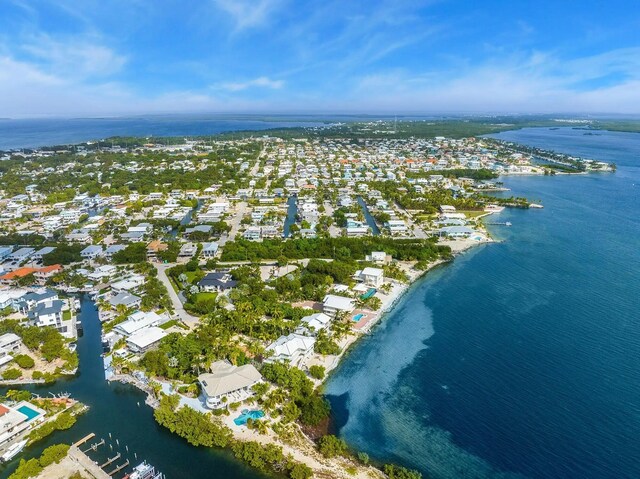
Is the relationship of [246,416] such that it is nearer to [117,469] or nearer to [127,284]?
[117,469]

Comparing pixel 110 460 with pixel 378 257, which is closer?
pixel 110 460

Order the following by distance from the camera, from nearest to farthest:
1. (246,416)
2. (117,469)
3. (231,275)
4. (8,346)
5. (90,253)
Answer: (117,469) < (246,416) < (8,346) < (231,275) < (90,253)

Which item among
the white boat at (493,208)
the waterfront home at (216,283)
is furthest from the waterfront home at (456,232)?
the waterfront home at (216,283)

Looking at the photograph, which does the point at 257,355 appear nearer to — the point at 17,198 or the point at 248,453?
the point at 248,453

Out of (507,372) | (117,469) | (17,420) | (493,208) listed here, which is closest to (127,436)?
(117,469)

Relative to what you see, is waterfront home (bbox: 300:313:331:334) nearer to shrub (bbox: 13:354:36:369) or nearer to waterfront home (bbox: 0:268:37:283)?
shrub (bbox: 13:354:36:369)

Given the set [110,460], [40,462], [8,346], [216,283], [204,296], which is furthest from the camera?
[216,283]

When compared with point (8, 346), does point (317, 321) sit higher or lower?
higher

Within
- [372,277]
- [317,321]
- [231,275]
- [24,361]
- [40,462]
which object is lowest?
[40,462]
